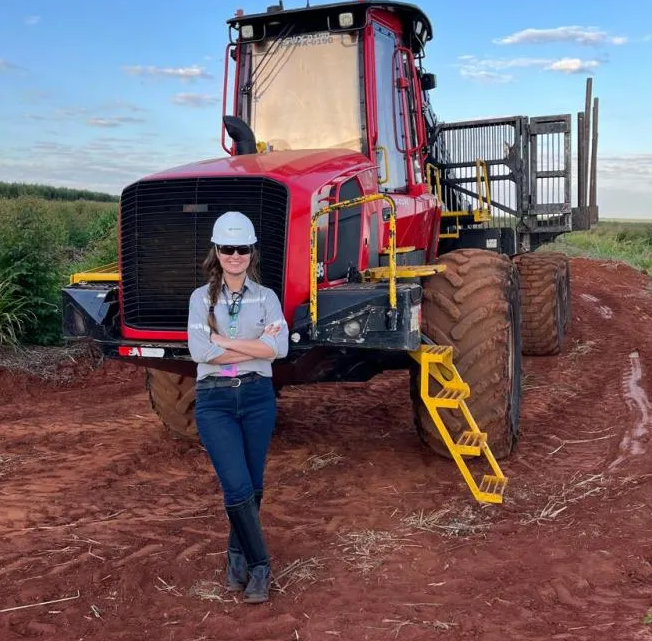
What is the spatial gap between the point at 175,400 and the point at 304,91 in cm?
272

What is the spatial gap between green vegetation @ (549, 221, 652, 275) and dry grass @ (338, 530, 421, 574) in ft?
65.3

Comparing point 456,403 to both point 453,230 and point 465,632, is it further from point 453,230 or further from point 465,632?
point 453,230

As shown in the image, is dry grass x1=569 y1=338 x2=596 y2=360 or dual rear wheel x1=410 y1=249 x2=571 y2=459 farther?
dry grass x1=569 y1=338 x2=596 y2=360

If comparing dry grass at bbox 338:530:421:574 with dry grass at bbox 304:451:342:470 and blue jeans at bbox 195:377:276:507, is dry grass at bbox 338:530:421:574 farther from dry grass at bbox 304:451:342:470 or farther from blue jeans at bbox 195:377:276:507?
dry grass at bbox 304:451:342:470

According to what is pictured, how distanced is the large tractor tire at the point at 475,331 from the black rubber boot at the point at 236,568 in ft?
6.47

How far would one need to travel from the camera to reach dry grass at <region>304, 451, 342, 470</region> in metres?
6.21

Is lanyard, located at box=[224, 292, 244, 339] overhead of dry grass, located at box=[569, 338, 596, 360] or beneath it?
overhead

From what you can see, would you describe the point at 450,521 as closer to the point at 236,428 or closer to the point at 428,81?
the point at 236,428

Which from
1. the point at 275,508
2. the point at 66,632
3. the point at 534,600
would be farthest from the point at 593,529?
the point at 66,632

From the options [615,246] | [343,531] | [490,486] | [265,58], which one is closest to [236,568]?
[343,531]

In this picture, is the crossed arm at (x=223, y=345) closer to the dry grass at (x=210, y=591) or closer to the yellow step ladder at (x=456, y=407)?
the dry grass at (x=210, y=591)

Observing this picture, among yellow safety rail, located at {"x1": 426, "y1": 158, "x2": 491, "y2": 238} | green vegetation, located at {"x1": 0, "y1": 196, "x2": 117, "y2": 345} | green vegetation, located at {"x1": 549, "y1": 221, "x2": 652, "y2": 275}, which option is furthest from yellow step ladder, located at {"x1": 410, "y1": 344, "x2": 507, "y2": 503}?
green vegetation, located at {"x1": 549, "y1": 221, "x2": 652, "y2": 275}

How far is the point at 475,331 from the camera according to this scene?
560 cm

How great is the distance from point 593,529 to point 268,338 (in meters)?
2.16
